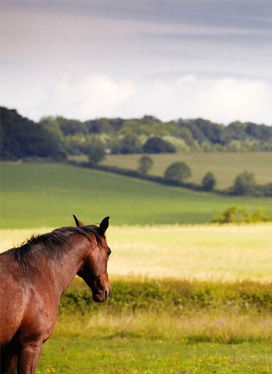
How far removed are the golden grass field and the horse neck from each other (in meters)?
18.9

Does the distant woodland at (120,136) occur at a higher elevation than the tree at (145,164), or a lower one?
higher

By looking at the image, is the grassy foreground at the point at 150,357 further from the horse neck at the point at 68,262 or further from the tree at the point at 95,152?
the tree at the point at 95,152

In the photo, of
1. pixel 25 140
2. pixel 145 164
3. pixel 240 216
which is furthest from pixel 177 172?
pixel 240 216

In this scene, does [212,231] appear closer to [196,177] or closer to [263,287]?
[263,287]

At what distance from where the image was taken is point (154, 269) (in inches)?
1235

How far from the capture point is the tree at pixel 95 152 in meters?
81.2

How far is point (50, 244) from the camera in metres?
7.12

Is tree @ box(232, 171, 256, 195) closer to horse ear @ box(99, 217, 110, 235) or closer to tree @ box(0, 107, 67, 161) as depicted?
tree @ box(0, 107, 67, 161)

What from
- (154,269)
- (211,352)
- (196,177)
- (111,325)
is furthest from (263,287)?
(196,177)

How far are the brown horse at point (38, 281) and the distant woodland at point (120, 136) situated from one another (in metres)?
73.9

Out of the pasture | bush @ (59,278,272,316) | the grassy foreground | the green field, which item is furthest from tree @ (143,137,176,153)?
the grassy foreground

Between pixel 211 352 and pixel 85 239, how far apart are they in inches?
325

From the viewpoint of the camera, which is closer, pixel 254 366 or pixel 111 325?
pixel 254 366

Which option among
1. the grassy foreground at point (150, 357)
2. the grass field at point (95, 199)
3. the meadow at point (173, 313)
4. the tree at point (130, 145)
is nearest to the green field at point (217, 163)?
the tree at point (130, 145)
